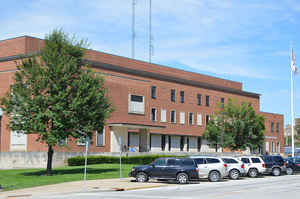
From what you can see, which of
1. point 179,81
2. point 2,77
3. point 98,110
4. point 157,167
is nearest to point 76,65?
point 98,110

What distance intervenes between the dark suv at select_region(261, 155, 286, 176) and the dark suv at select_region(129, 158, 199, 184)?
10070 mm

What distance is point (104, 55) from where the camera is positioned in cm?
5972

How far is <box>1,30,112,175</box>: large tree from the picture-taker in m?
33.4

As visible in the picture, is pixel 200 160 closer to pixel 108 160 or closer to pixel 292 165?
pixel 292 165

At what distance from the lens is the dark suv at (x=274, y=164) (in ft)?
122

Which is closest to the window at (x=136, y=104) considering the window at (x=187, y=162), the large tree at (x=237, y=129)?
the large tree at (x=237, y=129)

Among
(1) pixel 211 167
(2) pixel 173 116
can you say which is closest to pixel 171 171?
(1) pixel 211 167

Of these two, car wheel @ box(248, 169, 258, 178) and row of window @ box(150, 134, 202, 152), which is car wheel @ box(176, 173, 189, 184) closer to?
car wheel @ box(248, 169, 258, 178)

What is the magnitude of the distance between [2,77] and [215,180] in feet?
100

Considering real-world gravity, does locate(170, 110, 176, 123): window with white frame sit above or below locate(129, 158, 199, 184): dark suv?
above

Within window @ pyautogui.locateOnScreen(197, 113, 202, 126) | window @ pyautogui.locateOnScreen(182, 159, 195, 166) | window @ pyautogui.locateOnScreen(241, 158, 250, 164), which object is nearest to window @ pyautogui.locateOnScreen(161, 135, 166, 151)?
window @ pyautogui.locateOnScreen(197, 113, 202, 126)

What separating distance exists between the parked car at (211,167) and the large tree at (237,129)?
25.1 meters

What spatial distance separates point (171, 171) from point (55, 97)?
405 inches

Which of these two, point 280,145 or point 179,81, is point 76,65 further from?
point 280,145
